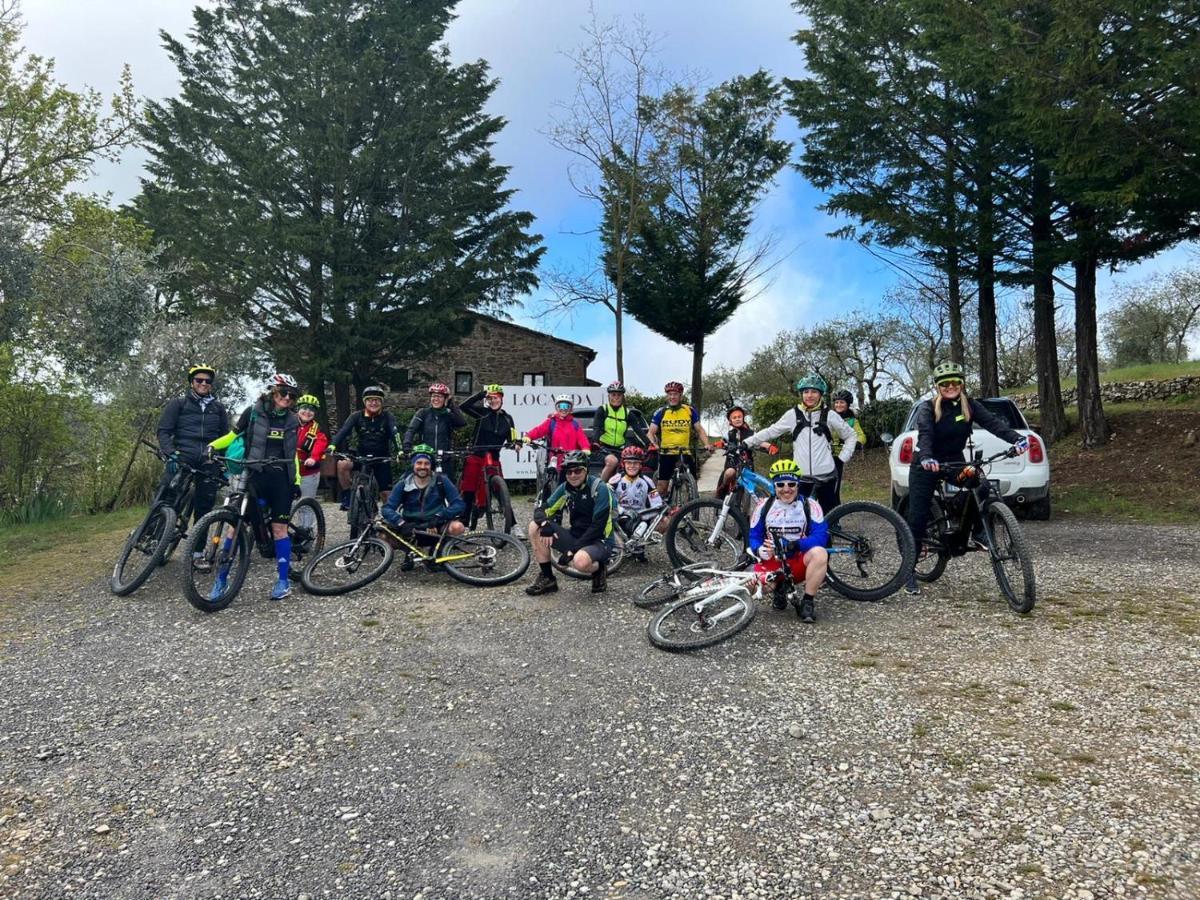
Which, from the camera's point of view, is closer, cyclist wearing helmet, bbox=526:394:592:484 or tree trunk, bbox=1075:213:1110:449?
cyclist wearing helmet, bbox=526:394:592:484

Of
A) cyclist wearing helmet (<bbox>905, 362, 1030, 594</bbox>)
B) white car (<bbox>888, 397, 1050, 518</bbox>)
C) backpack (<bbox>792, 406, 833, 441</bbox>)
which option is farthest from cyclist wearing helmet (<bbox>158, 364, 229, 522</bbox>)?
white car (<bbox>888, 397, 1050, 518</bbox>)

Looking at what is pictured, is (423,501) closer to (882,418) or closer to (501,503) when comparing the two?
(501,503)

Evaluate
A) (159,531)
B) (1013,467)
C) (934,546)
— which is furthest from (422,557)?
(1013,467)

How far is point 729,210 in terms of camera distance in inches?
999

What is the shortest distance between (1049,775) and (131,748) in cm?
445

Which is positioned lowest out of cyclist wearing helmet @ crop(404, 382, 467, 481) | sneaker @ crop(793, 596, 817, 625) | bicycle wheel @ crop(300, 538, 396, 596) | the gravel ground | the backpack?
the gravel ground

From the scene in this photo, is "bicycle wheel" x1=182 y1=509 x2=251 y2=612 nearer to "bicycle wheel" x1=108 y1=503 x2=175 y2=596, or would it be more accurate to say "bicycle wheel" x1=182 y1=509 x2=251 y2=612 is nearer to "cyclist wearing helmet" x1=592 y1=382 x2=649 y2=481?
"bicycle wheel" x1=108 y1=503 x2=175 y2=596

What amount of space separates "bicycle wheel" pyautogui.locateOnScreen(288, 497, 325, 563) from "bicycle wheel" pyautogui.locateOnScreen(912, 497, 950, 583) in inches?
242

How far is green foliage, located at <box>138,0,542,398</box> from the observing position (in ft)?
56.7

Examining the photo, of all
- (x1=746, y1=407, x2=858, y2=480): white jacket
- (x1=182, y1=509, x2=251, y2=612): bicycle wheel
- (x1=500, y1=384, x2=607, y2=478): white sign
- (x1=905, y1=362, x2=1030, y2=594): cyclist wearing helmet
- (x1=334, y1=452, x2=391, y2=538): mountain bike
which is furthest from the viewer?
(x1=500, y1=384, x2=607, y2=478): white sign

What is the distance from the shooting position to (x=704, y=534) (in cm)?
673

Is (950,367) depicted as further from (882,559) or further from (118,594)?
(118,594)

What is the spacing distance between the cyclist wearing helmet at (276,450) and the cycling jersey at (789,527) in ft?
14.0

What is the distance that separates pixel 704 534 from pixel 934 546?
2.01 metres
